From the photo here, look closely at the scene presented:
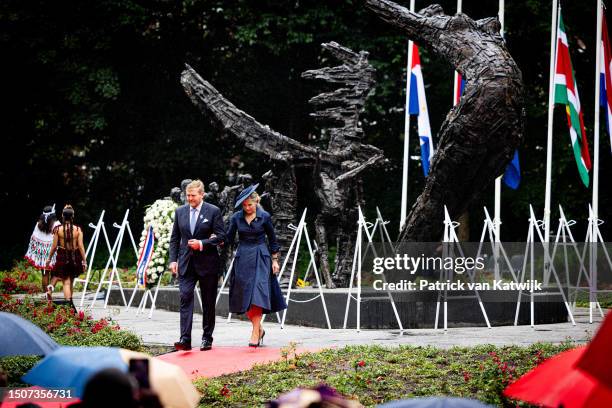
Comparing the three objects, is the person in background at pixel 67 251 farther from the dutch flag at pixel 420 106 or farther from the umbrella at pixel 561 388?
the umbrella at pixel 561 388

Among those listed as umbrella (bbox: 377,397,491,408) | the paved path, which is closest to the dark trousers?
the paved path

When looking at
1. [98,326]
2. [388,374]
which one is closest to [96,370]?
[388,374]

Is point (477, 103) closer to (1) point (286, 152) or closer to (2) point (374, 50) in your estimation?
(1) point (286, 152)

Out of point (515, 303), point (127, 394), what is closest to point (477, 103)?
point (515, 303)

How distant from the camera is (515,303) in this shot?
13.9 m

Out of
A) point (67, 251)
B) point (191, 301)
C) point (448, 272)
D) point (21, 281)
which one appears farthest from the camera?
point (21, 281)

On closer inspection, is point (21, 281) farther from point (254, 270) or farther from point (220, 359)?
point (220, 359)

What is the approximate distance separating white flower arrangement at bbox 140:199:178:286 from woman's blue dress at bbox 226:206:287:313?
522cm

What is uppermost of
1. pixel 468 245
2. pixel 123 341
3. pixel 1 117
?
pixel 1 117

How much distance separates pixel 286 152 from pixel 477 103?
15.2 feet

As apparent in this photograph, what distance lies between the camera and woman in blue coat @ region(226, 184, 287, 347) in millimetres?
11453

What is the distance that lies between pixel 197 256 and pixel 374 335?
276 centimetres

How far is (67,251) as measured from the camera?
1569 centimetres

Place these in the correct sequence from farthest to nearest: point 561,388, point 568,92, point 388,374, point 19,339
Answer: point 568,92 → point 388,374 → point 19,339 → point 561,388
